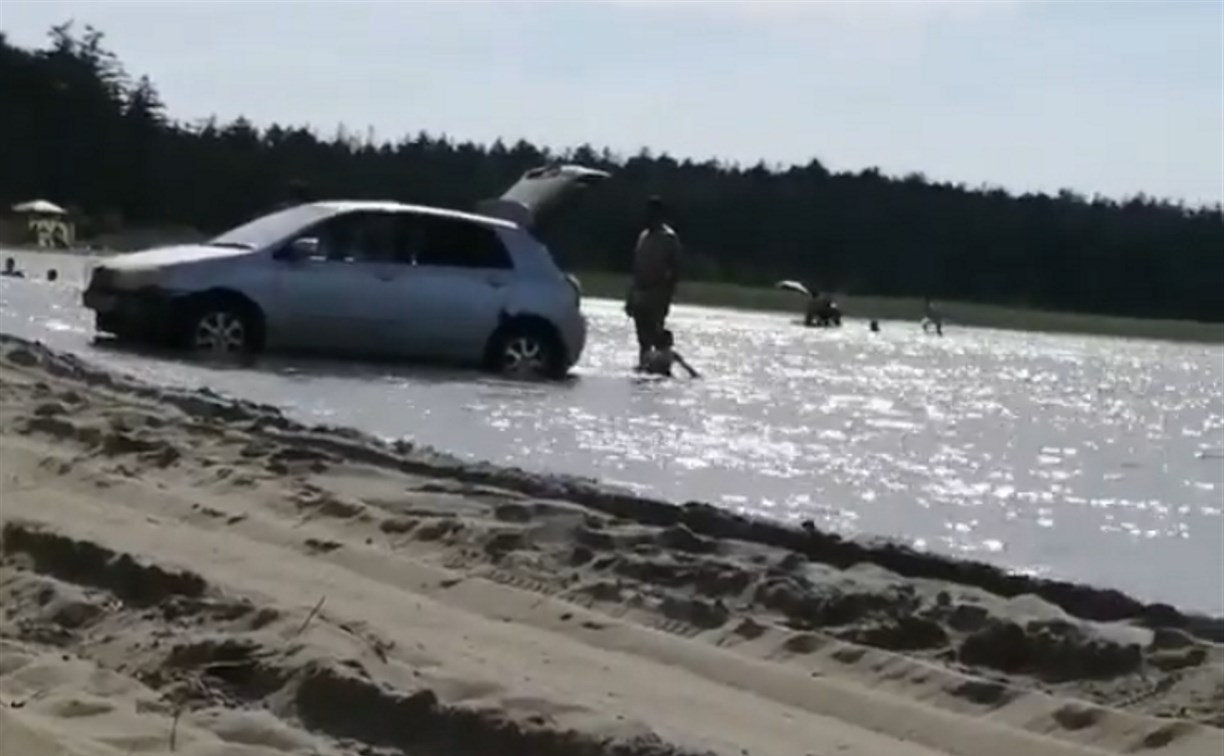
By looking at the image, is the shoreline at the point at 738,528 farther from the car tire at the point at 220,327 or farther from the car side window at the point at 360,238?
the car side window at the point at 360,238

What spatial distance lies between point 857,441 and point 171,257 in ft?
20.9

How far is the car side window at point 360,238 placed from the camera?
18250mm

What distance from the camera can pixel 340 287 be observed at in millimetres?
18234

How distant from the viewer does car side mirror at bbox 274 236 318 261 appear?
17.9m

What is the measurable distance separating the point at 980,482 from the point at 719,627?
587cm

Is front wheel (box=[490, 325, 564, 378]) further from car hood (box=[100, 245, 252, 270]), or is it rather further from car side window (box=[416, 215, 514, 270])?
car hood (box=[100, 245, 252, 270])

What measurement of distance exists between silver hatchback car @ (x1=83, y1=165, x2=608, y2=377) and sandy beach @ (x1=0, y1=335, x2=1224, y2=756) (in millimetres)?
8433

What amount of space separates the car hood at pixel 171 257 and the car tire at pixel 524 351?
2.51 meters

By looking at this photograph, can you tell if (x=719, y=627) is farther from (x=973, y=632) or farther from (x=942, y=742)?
(x=942, y=742)

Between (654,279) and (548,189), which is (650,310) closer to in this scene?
(654,279)

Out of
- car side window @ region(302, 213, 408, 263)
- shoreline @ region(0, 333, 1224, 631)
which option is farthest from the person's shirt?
shoreline @ region(0, 333, 1224, 631)

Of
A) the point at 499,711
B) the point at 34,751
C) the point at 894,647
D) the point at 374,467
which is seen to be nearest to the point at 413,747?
the point at 499,711

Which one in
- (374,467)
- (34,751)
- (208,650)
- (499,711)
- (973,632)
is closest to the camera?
(34,751)

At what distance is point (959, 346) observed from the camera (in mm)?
42625
